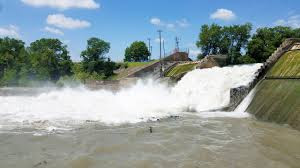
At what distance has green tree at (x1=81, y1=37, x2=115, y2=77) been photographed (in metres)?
62.9

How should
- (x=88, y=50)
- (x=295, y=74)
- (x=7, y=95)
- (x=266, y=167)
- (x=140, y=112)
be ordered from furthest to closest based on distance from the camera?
(x=88, y=50)
(x=7, y=95)
(x=140, y=112)
(x=295, y=74)
(x=266, y=167)

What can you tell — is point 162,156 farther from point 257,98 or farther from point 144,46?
point 144,46

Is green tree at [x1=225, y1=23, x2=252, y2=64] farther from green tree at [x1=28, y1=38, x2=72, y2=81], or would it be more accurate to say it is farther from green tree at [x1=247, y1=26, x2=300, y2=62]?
green tree at [x1=28, y1=38, x2=72, y2=81]

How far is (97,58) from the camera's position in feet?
210

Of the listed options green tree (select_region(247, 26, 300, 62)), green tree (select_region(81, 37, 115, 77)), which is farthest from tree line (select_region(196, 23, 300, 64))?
green tree (select_region(81, 37, 115, 77))

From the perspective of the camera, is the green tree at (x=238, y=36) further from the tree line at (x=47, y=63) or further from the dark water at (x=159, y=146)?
the dark water at (x=159, y=146)

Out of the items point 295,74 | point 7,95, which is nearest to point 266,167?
point 295,74

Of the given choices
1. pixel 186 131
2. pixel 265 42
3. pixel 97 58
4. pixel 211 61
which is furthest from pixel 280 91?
pixel 97 58

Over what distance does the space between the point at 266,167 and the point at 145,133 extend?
621 centimetres

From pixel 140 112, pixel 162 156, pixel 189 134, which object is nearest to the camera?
pixel 162 156

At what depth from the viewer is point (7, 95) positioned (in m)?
41.2

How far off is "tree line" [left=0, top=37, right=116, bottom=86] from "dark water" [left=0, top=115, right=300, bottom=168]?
140ft

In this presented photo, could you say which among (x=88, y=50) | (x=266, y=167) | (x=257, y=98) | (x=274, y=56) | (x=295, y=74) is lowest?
(x=266, y=167)

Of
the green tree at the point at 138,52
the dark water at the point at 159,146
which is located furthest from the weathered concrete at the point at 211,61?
the green tree at the point at 138,52
